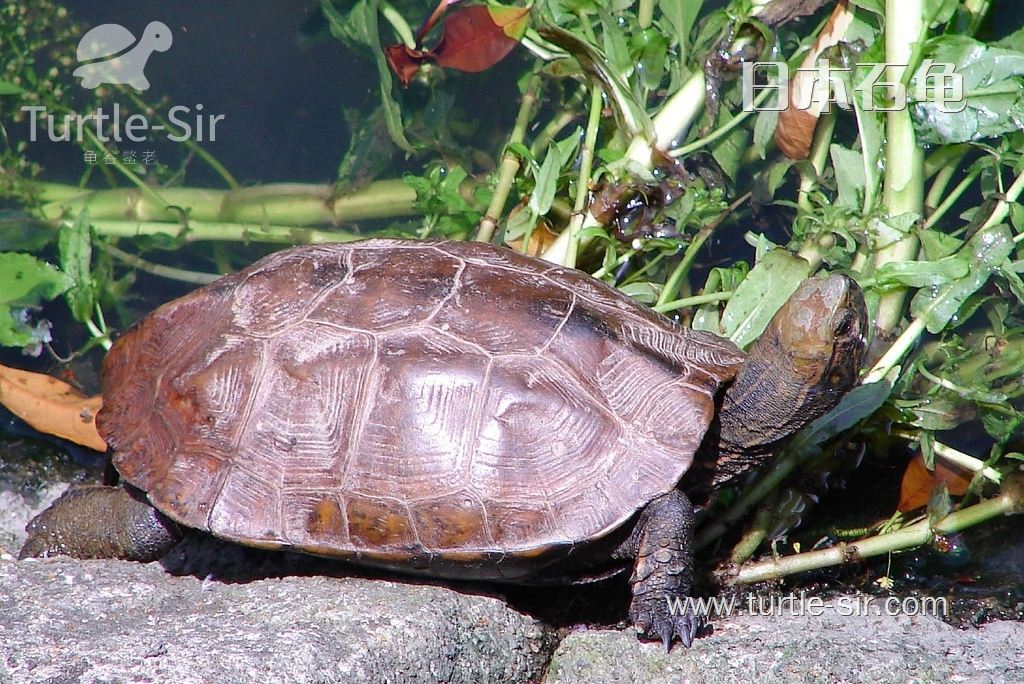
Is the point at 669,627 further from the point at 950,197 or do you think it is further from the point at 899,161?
the point at 950,197

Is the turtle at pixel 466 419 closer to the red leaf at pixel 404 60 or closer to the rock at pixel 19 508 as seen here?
the rock at pixel 19 508

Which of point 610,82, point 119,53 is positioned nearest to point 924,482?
point 610,82

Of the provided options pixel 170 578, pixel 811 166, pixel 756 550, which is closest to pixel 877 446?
pixel 756 550

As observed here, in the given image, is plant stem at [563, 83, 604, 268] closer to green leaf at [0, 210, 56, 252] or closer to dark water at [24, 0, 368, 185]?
dark water at [24, 0, 368, 185]

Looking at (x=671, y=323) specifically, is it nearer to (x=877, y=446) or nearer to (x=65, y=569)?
(x=877, y=446)

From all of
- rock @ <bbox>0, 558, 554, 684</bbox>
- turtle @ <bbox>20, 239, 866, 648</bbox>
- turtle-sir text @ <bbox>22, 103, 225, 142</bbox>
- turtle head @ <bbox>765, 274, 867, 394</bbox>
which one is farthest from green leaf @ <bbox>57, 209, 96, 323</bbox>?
turtle head @ <bbox>765, 274, 867, 394</bbox>

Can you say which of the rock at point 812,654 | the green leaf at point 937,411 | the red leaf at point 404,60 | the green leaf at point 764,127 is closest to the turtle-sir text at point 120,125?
the red leaf at point 404,60
